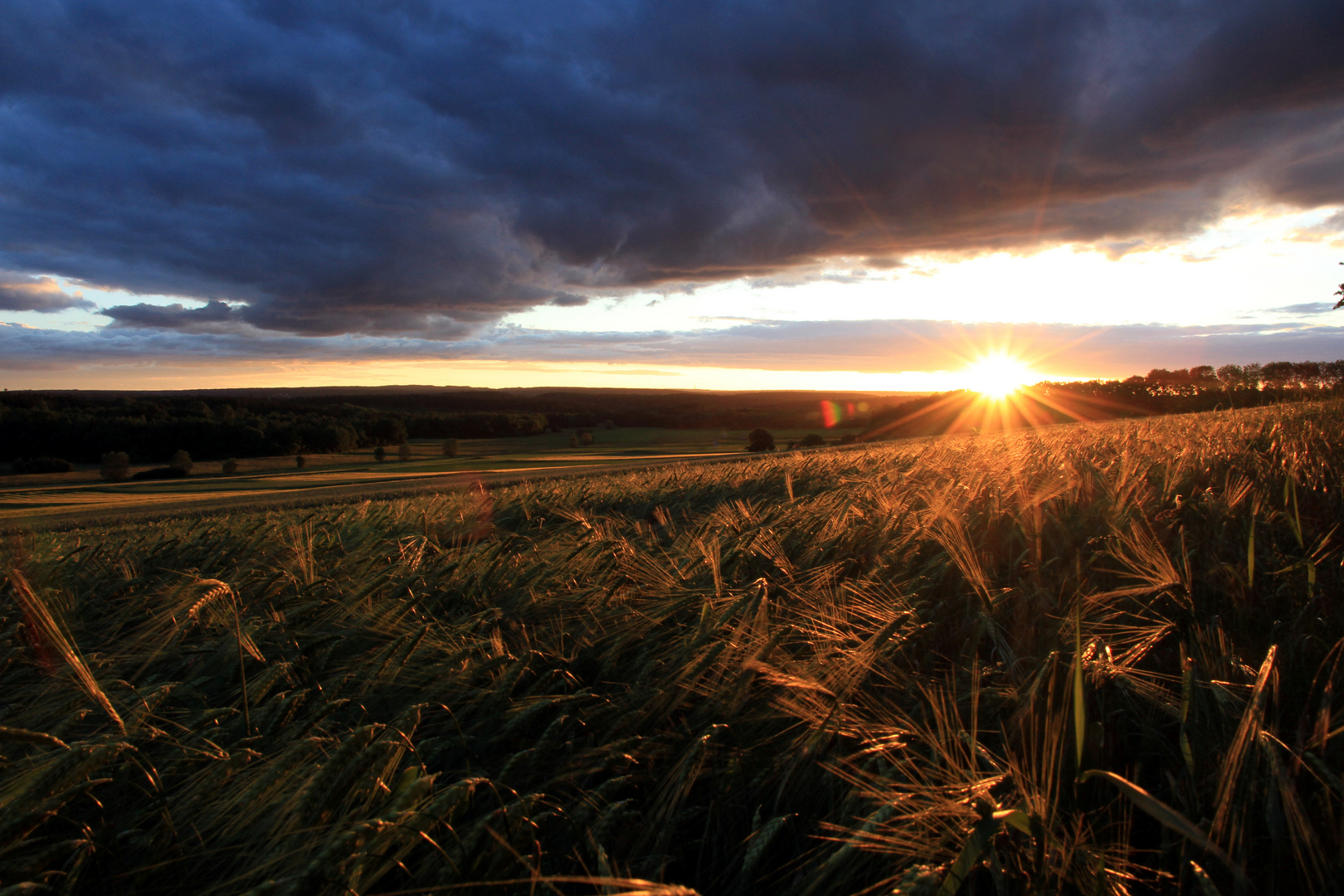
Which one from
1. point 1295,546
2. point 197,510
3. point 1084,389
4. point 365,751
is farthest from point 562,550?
point 1084,389

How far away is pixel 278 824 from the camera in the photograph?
1.27 meters

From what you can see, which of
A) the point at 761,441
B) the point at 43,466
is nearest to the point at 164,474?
the point at 43,466

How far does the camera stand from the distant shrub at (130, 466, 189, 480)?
172 feet

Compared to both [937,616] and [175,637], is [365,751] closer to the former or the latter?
[175,637]

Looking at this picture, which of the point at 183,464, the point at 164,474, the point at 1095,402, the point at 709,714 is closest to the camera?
the point at 709,714

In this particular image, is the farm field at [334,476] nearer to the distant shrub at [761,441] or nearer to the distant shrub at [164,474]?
the distant shrub at [164,474]

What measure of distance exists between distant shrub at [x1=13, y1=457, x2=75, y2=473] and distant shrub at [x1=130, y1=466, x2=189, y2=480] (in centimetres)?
1423

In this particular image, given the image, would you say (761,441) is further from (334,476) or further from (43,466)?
(43,466)

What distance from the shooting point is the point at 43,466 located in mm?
61625

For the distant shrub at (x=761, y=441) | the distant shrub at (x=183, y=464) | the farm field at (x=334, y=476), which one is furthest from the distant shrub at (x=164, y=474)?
the distant shrub at (x=761, y=441)

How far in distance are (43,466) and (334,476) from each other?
4093cm

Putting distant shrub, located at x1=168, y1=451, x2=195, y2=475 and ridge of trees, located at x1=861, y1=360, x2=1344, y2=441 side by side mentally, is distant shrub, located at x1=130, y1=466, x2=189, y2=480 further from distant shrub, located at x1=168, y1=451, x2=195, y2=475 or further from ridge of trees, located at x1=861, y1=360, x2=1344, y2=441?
ridge of trees, located at x1=861, y1=360, x2=1344, y2=441

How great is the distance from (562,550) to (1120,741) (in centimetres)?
232

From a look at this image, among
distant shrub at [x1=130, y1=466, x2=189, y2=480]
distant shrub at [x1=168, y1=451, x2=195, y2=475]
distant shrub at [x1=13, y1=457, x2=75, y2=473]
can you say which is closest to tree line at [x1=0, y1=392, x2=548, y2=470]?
distant shrub at [x1=13, y1=457, x2=75, y2=473]
